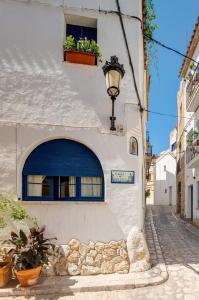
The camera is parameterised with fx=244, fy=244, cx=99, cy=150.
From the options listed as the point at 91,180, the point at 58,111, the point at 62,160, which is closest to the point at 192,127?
the point at 91,180

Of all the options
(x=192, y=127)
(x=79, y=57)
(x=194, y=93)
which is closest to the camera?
(x=79, y=57)

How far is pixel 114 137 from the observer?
5.94m

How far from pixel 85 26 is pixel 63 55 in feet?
3.77

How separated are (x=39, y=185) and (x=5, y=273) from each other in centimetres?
189

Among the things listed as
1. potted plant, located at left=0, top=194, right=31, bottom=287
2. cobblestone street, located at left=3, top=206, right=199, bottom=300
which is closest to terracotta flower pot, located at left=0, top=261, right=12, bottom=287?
potted plant, located at left=0, top=194, right=31, bottom=287

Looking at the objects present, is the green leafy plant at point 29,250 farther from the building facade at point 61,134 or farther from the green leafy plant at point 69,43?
the green leafy plant at point 69,43

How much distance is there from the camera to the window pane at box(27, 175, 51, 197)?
5.64 m

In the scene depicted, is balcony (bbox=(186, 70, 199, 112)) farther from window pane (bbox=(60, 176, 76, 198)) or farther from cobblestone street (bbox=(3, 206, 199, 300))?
window pane (bbox=(60, 176, 76, 198))

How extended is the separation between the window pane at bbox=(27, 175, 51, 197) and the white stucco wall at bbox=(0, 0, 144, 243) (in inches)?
9.3

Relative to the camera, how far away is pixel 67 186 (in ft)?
18.9

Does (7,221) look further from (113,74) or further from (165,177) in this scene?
(165,177)

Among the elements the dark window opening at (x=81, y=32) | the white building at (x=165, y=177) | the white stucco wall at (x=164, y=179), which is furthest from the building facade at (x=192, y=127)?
the white stucco wall at (x=164, y=179)

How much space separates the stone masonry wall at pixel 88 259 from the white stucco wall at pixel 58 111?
191 mm

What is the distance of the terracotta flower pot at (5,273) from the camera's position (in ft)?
15.7
